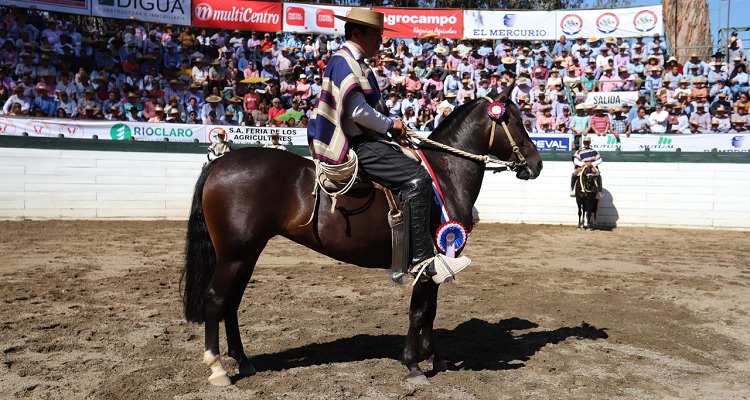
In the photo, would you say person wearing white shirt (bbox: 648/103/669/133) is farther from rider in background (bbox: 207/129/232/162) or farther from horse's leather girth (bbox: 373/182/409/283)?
Result: horse's leather girth (bbox: 373/182/409/283)

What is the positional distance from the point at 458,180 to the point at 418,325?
1220mm

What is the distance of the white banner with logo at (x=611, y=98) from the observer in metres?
18.3

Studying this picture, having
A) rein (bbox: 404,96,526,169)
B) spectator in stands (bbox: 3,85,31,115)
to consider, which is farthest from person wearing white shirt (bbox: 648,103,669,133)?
spectator in stands (bbox: 3,85,31,115)

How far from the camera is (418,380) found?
16.2 feet

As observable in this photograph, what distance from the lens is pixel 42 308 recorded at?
265 inches

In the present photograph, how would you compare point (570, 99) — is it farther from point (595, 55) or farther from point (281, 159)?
point (281, 159)

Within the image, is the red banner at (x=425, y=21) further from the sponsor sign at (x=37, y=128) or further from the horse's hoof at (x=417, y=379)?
the horse's hoof at (x=417, y=379)

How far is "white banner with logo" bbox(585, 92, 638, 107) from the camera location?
1827 centimetres

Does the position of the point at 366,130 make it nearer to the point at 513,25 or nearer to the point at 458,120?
the point at 458,120

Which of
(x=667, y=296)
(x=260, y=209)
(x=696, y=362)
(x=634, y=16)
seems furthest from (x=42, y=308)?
(x=634, y=16)

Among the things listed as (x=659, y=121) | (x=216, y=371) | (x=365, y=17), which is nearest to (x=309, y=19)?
(x=659, y=121)

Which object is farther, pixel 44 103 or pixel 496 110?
pixel 44 103

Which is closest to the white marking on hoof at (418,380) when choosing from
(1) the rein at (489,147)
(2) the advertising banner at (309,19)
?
(1) the rein at (489,147)

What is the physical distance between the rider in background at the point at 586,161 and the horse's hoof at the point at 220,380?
11.4 meters
